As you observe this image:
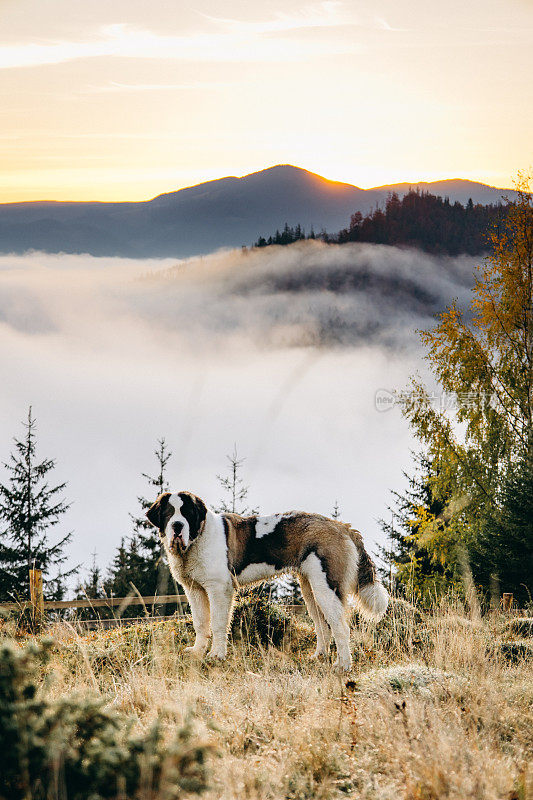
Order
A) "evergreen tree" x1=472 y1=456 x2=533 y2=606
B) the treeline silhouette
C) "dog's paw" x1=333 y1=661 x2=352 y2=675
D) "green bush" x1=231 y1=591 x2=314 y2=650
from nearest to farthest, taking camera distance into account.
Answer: "dog's paw" x1=333 y1=661 x2=352 y2=675 < "green bush" x1=231 y1=591 x2=314 y2=650 < "evergreen tree" x1=472 y1=456 x2=533 y2=606 < the treeline silhouette

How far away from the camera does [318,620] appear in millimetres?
8617

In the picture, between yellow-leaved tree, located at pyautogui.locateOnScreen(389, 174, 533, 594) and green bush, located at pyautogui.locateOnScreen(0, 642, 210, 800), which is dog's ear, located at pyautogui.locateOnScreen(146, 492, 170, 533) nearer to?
green bush, located at pyautogui.locateOnScreen(0, 642, 210, 800)

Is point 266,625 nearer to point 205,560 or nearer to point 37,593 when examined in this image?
point 205,560

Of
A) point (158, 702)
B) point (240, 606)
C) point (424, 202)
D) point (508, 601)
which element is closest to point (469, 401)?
point (508, 601)

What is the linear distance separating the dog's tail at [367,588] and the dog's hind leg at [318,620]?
46 centimetres

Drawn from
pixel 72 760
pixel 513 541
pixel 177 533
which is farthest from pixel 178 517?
pixel 513 541

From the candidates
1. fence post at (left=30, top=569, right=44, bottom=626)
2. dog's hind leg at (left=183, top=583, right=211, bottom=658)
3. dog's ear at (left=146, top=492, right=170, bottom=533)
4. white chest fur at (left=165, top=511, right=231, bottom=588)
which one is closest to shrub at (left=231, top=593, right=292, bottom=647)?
dog's hind leg at (left=183, top=583, right=211, bottom=658)

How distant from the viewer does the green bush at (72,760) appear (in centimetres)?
333

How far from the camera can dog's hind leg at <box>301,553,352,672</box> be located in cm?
801

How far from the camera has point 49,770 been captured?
3.45m

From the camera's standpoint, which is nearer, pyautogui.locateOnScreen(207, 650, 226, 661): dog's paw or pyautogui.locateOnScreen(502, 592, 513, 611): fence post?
pyautogui.locateOnScreen(207, 650, 226, 661): dog's paw

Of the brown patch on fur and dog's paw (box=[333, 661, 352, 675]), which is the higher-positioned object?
the brown patch on fur

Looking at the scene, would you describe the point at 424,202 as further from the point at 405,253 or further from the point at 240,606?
the point at 240,606

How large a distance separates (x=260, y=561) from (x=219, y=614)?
71cm
